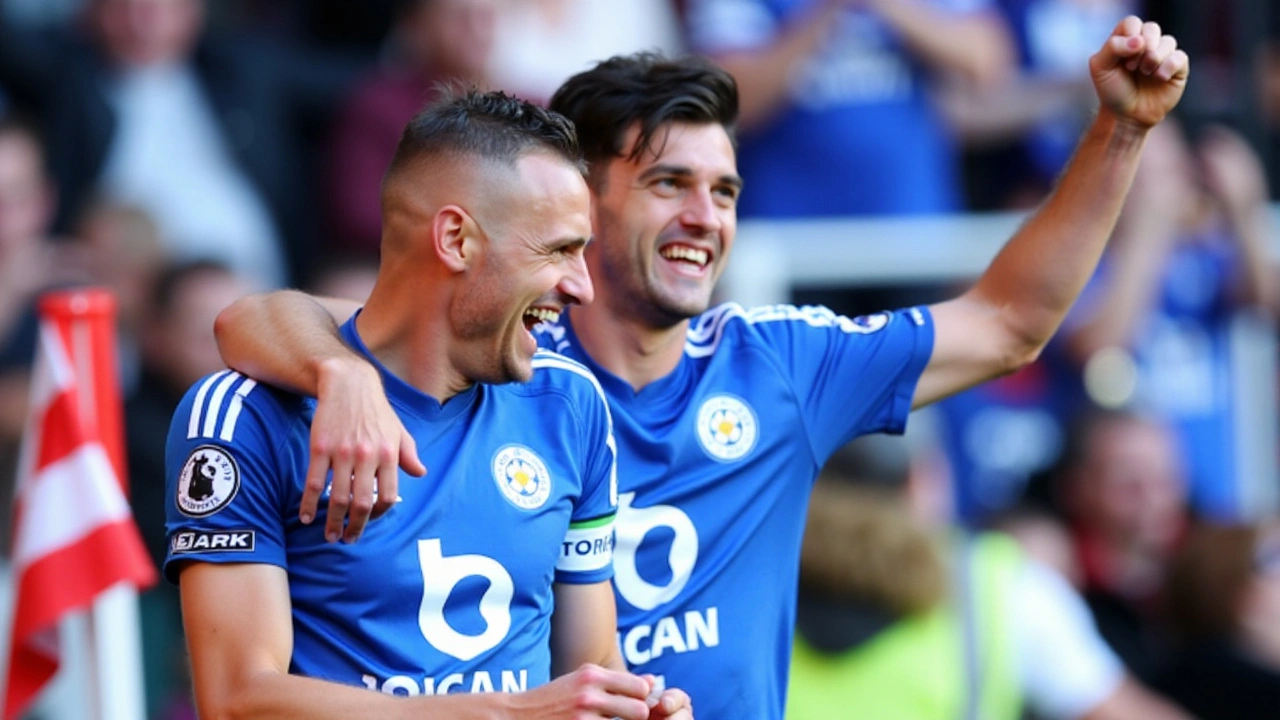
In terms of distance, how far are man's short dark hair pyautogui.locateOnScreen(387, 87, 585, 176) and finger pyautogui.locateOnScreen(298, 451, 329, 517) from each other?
632 mm

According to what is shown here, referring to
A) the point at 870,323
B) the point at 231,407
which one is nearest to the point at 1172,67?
the point at 870,323

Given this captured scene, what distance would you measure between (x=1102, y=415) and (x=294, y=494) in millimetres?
4750

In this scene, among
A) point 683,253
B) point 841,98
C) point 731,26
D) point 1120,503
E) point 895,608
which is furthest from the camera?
point 1120,503

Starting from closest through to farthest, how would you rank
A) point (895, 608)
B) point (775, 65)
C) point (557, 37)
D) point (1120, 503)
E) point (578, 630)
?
point (578, 630) → point (895, 608) → point (775, 65) → point (1120, 503) → point (557, 37)

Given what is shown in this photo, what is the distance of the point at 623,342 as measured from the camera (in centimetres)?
387

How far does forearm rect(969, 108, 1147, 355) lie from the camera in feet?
12.7

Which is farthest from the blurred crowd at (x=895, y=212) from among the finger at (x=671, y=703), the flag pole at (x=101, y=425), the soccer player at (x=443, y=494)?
the finger at (x=671, y=703)

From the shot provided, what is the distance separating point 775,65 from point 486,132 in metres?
3.63

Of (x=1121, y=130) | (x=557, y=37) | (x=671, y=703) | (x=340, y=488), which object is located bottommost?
(x=671, y=703)

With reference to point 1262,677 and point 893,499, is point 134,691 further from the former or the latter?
point 1262,677

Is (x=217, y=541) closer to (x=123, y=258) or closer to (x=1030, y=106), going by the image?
(x=123, y=258)

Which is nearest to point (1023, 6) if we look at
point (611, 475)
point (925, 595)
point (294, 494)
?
point (925, 595)

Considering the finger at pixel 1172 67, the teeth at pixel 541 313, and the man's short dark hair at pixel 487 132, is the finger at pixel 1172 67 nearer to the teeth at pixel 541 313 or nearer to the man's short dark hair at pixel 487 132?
the man's short dark hair at pixel 487 132

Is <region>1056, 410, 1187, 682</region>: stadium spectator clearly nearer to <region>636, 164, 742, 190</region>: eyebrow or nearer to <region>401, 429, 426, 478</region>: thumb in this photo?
<region>636, 164, 742, 190</region>: eyebrow
